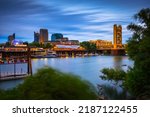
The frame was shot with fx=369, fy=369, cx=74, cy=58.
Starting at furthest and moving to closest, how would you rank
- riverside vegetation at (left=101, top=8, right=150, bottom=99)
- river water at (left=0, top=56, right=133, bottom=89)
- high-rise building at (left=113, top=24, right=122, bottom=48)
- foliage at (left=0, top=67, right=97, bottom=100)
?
river water at (left=0, top=56, right=133, bottom=89), high-rise building at (left=113, top=24, right=122, bottom=48), riverside vegetation at (left=101, top=8, right=150, bottom=99), foliage at (left=0, top=67, right=97, bottom=100)

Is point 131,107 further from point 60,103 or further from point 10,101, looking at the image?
point 10,101

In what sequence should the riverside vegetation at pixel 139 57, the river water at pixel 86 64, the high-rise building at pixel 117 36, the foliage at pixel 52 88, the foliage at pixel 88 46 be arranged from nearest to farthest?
the foliage at pixel 52 88
the riverside vegetation at pixel 139 57
the high-rise building at pixel 117 36
the river water at pixel 86 64
the foliage at pixel 88 46

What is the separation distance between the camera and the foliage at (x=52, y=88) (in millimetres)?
2725

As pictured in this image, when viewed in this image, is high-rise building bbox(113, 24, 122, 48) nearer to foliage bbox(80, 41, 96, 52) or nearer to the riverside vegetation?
foliage bbox(80, 41, 96, 52)

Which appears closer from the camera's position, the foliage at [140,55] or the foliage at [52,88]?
the foliage at [52,88]

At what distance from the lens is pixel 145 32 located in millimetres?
5129

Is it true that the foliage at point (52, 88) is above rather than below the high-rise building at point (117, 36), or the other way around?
below

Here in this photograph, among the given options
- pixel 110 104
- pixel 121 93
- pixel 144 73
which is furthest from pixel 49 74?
pixel 144 73

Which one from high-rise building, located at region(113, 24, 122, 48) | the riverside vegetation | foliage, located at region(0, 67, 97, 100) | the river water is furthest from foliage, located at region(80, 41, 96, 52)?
foliage, located at region(0, 67, 97, 100)

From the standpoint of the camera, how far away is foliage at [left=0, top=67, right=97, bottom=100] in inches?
107

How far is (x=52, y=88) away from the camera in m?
2.72

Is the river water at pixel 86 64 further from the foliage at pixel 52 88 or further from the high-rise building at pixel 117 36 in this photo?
the foliage at pixel 52 88

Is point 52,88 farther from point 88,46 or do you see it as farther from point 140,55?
point 88,46

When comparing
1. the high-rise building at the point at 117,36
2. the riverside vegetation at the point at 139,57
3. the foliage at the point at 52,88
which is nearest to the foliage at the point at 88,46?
the high-rise building at the point at 117,36
